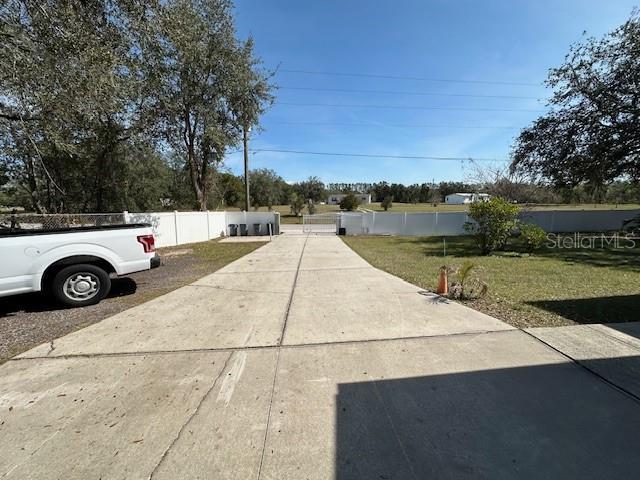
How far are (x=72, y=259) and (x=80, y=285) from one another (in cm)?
44

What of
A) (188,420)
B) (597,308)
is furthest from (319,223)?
(188,420)

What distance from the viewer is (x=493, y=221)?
34.6 ft

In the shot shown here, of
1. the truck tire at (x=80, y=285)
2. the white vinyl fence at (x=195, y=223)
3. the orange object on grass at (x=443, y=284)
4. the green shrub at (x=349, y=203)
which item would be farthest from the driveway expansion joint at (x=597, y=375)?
the green shrub at (x=349, y=203)

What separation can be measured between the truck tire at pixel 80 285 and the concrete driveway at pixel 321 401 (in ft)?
4.08

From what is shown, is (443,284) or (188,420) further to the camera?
(443,284)

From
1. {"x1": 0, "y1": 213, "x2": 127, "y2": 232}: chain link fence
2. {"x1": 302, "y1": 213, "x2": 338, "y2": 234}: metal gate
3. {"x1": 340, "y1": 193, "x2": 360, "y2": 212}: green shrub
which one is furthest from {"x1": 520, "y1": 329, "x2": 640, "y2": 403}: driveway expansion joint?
{"x1": 340, "y1": 193, "x2": 360, "y2": 212}: green shrub

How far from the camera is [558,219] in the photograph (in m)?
20.1

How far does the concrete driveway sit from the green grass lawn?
25.1 inches

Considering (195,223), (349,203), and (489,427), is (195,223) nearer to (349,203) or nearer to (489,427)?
(489,427)

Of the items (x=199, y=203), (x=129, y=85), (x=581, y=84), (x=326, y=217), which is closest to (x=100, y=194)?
(x=199, y=203)

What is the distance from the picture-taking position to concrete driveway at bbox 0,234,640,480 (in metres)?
1.93

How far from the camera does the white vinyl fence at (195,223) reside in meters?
13.2

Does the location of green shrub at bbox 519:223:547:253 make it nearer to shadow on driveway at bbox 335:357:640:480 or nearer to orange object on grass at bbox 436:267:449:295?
orange object on grass at bbox 436:267:449:295

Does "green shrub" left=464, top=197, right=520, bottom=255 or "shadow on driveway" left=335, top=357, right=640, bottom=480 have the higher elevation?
"green shrub" left=464, top=197, right=520, bottom=255
